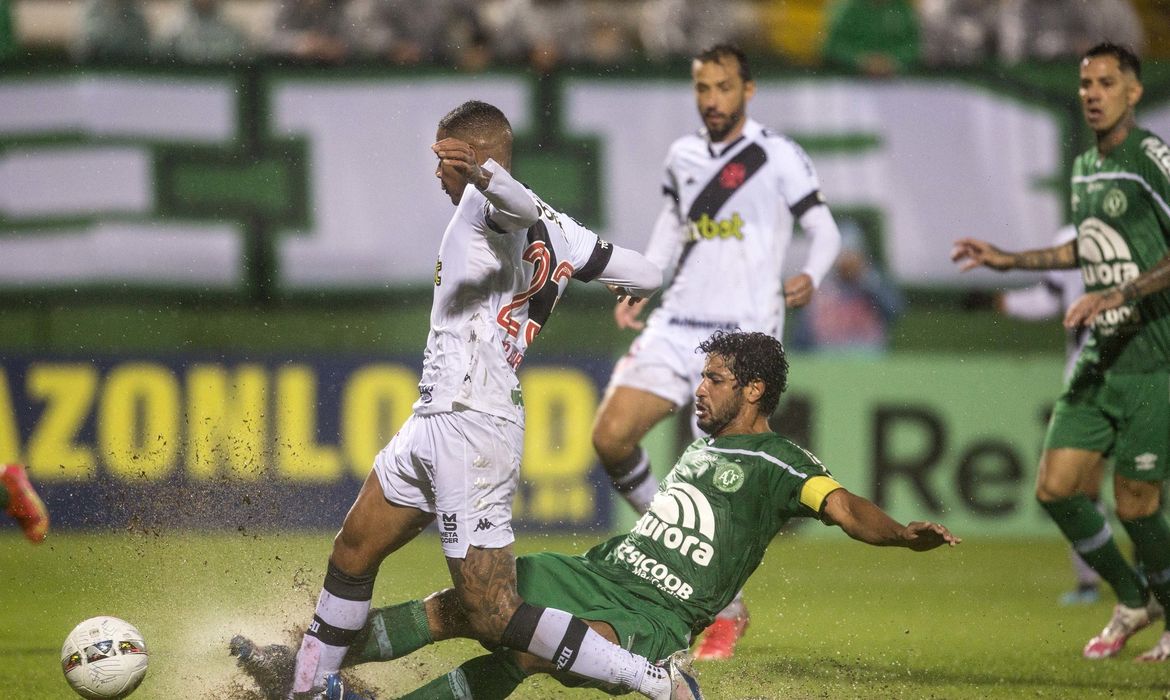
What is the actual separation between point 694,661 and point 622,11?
721 cm

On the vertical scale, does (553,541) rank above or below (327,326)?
below

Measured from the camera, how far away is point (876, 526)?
4.91 meters

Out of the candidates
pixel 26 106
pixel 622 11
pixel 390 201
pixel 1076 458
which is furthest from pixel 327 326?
pixel 1076 458

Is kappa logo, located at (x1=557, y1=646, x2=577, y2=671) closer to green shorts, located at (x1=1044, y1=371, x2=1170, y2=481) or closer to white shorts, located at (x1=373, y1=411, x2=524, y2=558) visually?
white shorts, located at (x1=373, y1=411, x2=524, y2=558)

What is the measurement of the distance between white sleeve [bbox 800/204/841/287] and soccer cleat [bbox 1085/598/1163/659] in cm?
208

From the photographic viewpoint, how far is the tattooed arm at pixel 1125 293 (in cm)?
690

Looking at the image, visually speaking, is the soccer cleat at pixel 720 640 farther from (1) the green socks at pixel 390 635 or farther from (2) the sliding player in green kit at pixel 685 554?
(1) the green socks at pixel 390 635

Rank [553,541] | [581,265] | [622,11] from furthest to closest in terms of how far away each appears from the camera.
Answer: [622,11]
[553,541]
[581,265]

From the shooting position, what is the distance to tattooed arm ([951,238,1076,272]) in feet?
24.5

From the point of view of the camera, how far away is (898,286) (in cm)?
1166

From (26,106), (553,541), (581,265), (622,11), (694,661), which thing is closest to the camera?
(581,265)

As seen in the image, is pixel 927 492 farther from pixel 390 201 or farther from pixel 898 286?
pixel 390 201

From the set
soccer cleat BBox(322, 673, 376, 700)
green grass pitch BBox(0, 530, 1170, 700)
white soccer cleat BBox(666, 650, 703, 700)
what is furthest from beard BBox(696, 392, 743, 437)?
soccer cleat BBox(322, 673, 376, 700)

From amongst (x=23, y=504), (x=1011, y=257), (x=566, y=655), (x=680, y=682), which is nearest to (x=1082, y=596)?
(x=1011, y=257)
